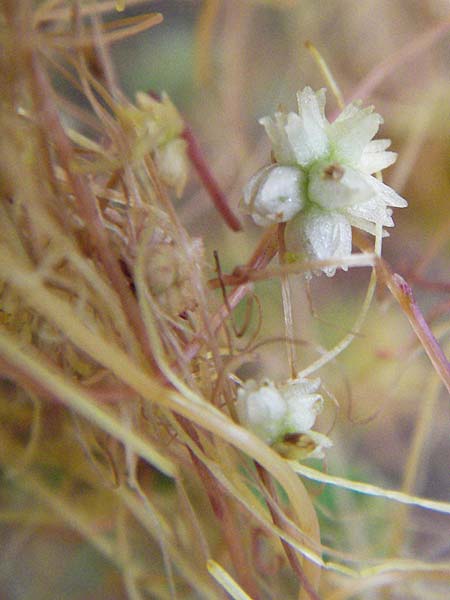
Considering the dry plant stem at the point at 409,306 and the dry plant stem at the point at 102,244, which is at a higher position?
the dry plant stem at the point at 102,244

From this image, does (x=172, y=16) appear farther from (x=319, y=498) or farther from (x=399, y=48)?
(x=319, y=498)

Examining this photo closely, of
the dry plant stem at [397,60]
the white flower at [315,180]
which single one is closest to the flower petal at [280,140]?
the white flower at [315,180]

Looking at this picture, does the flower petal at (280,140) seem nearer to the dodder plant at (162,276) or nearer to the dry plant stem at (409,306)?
the dodder plant at (162,276)

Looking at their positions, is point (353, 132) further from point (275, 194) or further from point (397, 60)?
point (397, 60)

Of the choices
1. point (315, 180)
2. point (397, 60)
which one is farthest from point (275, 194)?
point (397, 60)

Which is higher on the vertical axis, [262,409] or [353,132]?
[353,132]

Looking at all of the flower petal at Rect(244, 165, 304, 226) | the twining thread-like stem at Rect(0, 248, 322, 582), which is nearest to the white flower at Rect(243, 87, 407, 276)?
the flower petal at Rect(244, 165, 304, 226)

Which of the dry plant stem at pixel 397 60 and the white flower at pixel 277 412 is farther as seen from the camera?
the dry plant stem at pixel 397 60

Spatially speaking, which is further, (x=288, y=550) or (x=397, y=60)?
(x=397, y=60)

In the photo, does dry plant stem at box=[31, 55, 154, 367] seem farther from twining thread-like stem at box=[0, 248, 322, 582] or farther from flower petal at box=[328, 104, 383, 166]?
flower petal at box=[328, 104, 383, 166]
